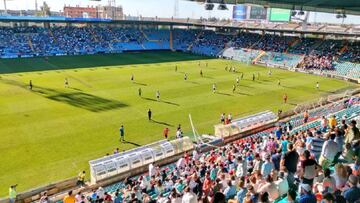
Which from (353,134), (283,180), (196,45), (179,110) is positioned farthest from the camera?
(196,45)

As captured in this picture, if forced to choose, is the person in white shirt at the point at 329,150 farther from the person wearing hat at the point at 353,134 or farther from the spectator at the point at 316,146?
the person wearing hat at the point at 353,134

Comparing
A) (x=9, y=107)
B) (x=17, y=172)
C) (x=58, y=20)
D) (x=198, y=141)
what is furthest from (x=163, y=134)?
(x=58, y=20)

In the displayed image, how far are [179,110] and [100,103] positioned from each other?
745 cm

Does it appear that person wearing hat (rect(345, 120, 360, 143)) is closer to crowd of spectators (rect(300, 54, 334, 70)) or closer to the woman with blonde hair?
the woman with blonde hair

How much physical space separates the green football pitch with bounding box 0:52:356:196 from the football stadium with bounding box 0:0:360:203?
137mm

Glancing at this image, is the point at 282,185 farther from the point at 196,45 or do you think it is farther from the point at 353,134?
the point at 196,45

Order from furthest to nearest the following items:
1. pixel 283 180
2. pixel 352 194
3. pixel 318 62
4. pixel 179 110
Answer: pixel 318 62
pixel 179 110
pixel 283 180
pixel 352 194

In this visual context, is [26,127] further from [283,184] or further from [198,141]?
[283,184]

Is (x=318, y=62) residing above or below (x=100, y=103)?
above

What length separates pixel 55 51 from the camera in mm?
59812

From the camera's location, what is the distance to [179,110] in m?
29.3

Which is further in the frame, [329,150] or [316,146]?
[316,146]

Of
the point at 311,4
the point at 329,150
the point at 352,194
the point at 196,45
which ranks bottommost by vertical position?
the point at 329,150

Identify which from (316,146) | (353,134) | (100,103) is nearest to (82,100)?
(100,103)
